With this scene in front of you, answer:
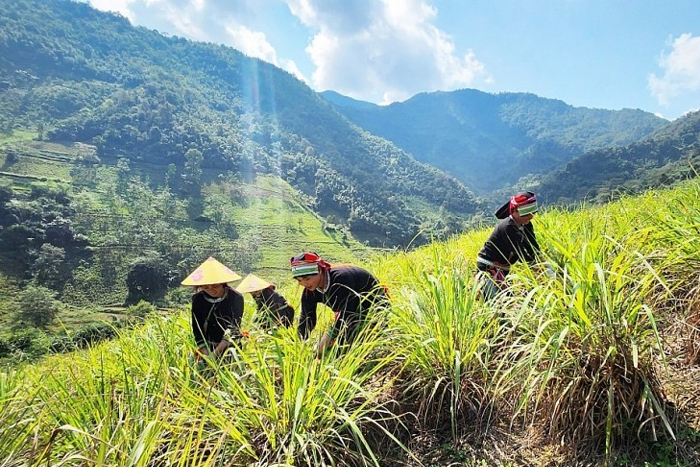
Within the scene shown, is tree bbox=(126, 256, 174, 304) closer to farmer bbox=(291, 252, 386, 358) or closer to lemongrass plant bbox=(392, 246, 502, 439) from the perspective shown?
farmer bbox=(291, 252, 386, 358)

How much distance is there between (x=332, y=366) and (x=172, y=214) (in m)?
97.1

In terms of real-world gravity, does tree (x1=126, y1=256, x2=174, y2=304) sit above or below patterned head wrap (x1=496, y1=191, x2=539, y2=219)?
below

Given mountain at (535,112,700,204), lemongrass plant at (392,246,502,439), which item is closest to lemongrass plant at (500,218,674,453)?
lemongrass plant at (392,246,502,439)

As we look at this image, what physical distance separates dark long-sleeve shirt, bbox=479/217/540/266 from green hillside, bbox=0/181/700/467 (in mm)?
724

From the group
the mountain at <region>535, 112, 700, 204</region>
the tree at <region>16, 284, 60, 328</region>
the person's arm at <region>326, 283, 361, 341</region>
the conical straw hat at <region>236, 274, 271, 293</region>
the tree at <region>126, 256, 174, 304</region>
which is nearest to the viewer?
the person's arm at <region>326, 283, 361, 341</region>

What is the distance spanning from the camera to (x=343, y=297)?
3184 millimetres

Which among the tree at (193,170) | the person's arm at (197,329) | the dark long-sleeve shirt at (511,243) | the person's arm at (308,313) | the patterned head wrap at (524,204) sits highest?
the tree at (193,170)

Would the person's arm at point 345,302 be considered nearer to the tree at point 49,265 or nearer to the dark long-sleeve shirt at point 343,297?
the dark long-sleeve shirt at point 343,297

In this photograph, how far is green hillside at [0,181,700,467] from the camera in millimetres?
1835

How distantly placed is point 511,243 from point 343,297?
5.20 feet

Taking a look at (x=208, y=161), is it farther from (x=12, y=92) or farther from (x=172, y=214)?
(x=12, y=92)

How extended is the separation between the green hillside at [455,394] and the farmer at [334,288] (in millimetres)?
325

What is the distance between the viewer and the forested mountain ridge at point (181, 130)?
383 ft

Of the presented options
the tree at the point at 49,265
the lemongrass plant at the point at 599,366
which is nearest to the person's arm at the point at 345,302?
the lemongrass plant at the point at 599,366
